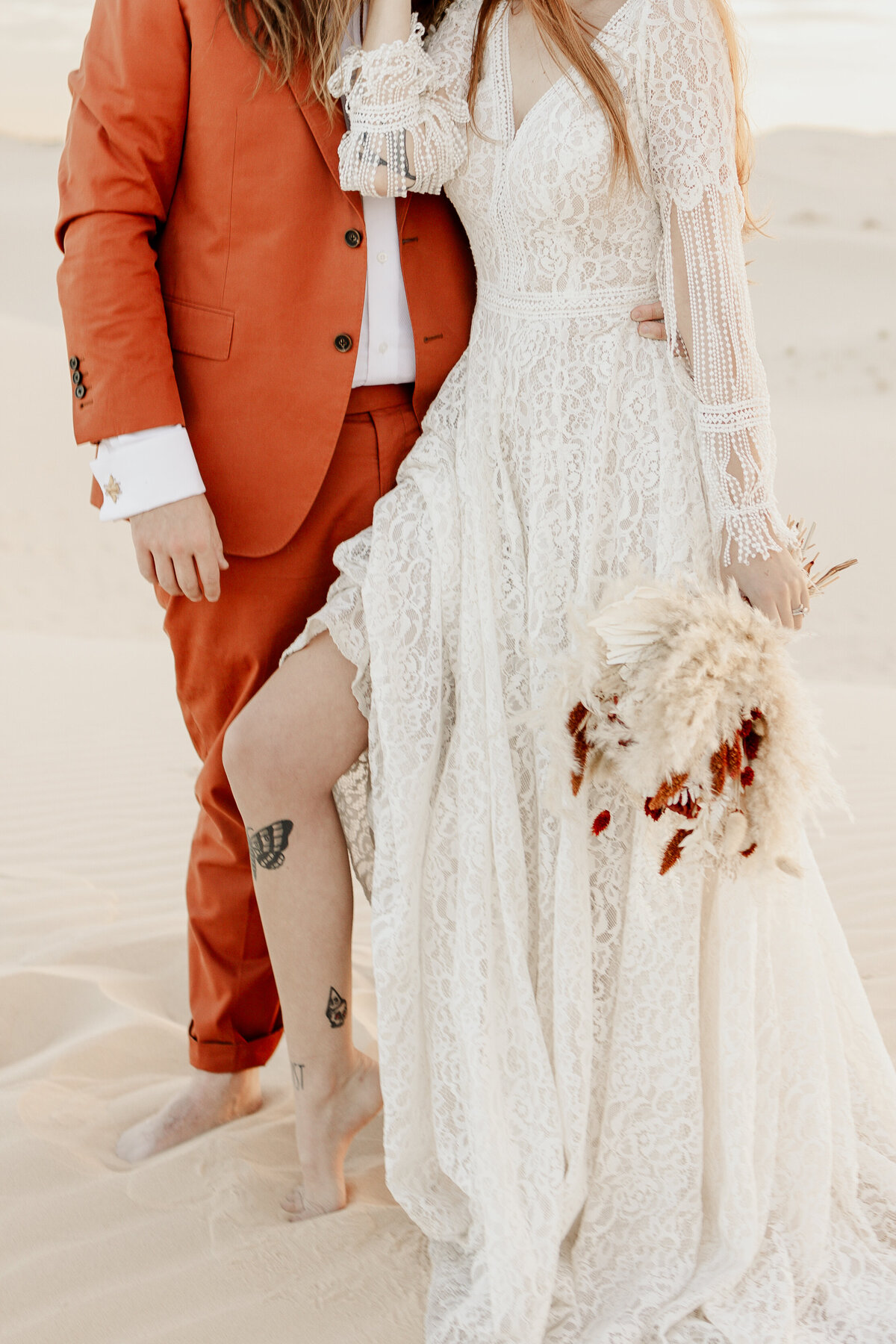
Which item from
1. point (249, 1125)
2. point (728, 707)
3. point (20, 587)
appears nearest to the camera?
point (728, 707)

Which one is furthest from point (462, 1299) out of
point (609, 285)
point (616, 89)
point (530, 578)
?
point (616, 89)

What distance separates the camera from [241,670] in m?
2.41

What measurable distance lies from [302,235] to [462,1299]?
186 cm

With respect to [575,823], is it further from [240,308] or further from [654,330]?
[240,308]

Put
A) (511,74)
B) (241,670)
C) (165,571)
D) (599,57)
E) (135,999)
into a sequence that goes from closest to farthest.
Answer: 1. (599,57)
2. (511,74)
3. (165,571)
4. (241,670)
5. (135,999)

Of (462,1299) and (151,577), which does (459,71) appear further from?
(462,1299)

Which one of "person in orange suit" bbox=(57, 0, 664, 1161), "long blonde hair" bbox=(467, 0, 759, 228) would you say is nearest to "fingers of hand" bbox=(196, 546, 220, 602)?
"person in orange suit" bbox=(57, 0, 664, 1161)

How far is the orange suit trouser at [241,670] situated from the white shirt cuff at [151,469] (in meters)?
0.19

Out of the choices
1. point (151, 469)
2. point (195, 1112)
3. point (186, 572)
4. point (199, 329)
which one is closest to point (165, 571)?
point (186, 572)

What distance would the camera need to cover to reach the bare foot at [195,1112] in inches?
98.8

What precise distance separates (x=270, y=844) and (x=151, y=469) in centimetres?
70

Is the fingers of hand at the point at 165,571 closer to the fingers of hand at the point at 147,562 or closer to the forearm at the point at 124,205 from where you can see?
the fingers of hand at the point at 147,562

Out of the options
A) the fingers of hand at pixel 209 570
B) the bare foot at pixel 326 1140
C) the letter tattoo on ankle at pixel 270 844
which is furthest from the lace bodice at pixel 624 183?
the bare foot at pixel 326 1140

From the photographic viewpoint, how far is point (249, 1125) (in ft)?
8.59
